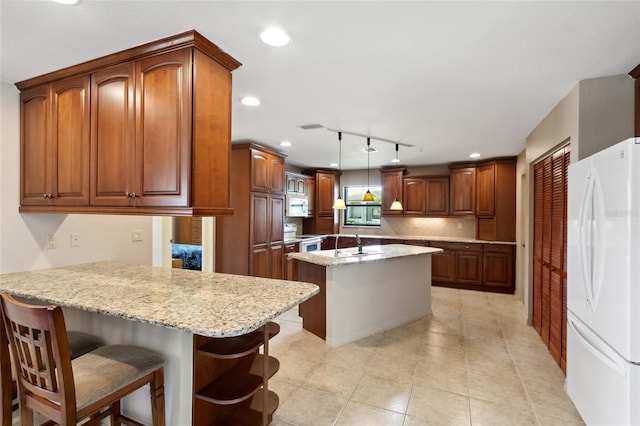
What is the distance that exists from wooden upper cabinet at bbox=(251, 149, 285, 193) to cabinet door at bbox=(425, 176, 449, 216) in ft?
9.62

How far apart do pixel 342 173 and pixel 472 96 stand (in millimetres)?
4786

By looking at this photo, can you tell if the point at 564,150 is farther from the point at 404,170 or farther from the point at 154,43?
the point at 404,170

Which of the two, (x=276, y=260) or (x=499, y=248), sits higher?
(x=499, y=248)

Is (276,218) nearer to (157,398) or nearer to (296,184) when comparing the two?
(296,184)

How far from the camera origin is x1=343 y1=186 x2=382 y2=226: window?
23.9 feet

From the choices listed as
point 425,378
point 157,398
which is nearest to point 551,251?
point 425,378

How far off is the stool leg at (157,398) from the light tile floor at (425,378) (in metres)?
0.82

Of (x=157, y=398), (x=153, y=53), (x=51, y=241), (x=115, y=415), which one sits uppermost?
(x=153, y=53)

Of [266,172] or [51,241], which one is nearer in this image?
[51,241]

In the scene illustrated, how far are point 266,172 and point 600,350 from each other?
4.23m

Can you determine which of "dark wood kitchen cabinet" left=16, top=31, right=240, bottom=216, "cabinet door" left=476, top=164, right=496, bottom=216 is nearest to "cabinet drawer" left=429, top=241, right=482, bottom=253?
"cabinet door" left=476, top=164, right=496, bottom=216

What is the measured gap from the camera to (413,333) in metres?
3.72

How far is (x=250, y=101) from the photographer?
117 inches

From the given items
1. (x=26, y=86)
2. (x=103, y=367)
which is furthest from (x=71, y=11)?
(x=103, y=367)
